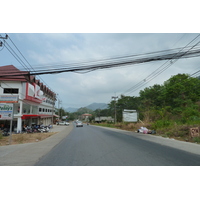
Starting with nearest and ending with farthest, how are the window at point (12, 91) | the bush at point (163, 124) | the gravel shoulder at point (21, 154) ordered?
the gravel shoulder at point (21, 154)
the bush at point (163, 124)
the window at point (12, 91)

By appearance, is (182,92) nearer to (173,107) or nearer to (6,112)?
(173,107)

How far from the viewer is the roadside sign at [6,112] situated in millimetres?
13023

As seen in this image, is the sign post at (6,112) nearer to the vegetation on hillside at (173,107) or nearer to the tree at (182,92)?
the vegetation on hillside at (173,107)

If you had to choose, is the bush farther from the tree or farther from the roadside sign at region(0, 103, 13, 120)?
the roadside sign at region(0, 103, 13, 120)

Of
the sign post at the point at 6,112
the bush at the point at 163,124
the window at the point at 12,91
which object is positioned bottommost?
the bush at the point at 163,124

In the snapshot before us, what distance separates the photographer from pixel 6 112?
13109mm

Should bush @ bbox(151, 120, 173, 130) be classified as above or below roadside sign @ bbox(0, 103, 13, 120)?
below

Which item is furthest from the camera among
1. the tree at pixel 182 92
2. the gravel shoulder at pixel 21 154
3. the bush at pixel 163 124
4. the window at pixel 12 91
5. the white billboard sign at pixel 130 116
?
the tree at pixel 182 92

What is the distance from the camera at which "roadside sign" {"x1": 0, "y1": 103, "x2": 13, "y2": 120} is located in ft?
42.7

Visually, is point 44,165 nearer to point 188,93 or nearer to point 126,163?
point 126,163

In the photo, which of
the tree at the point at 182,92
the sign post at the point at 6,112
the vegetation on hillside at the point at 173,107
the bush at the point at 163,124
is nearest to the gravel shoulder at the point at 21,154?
the sign post at the point at 6,112

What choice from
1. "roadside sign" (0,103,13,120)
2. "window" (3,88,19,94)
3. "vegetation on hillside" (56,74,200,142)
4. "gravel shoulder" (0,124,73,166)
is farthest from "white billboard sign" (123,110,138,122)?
"roadside sign" (0,103,13,120)

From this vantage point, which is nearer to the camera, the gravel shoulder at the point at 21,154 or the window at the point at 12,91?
the gravel shoulder at the point at 21,154

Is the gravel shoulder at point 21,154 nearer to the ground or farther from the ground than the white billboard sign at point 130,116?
nearer to the ground
